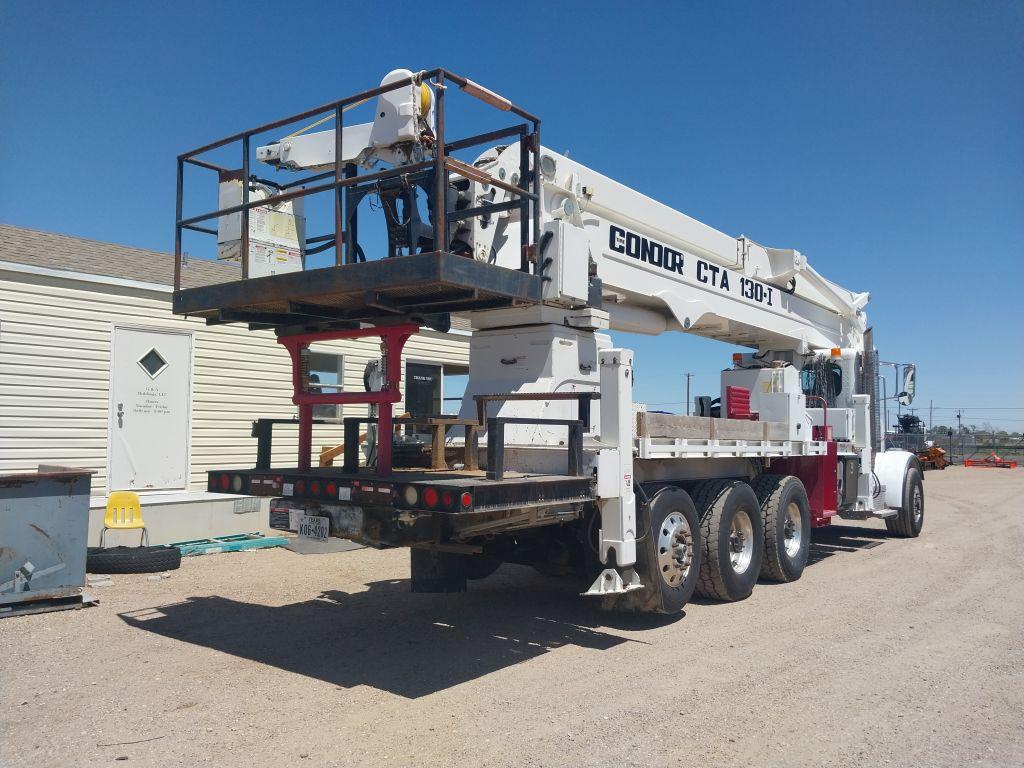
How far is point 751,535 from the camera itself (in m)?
8.37

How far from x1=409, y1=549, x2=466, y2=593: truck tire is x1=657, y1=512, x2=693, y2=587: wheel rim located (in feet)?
6.05

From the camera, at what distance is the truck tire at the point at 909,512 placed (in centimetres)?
1272

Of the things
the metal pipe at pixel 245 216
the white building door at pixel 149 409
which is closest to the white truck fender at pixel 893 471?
the metal pipe at pixel 245 216

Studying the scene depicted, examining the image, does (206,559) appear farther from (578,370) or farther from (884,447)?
(884,447)

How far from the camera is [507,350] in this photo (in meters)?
6.91

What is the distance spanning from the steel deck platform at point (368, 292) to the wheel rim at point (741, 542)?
12.9 feet

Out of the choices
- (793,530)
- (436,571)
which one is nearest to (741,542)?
(793,530)

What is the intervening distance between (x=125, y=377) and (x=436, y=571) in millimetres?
6213

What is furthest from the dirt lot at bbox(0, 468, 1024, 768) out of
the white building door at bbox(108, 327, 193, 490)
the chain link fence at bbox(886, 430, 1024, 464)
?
the chain link fence at bbox(886, 430, 1024, 464)

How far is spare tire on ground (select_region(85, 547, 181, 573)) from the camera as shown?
9.36 metres

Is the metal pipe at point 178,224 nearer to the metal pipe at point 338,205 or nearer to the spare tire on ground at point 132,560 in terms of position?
the metal pipe at point 338,205

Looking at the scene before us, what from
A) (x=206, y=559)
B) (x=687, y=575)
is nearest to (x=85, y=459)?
(x=206, y=559)

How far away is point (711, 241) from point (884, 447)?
6311 millimetres

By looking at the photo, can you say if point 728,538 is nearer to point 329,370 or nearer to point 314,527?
point 314,527
